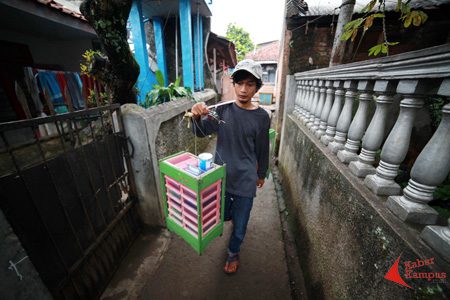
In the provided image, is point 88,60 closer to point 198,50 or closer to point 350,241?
point 198,50

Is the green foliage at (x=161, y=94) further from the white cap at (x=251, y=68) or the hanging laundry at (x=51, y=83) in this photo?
the hanging laundry at (x=51, y=83)

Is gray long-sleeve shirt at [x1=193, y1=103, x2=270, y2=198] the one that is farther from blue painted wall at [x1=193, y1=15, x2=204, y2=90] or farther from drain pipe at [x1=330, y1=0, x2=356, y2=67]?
blue painted wall at [x1=193, y1=15, x2=204, y2=90]

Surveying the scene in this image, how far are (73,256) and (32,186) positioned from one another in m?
0.87

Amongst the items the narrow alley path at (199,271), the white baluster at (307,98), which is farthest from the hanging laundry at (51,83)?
the white baluster at (307,98)

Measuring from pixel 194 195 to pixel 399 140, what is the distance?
157 cm

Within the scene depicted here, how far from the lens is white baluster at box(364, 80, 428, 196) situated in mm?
1010

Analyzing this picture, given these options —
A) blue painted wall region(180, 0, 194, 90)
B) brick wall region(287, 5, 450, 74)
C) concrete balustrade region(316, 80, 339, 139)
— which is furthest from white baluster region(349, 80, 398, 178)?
blue painted wall region(180, 0, 194, 90)

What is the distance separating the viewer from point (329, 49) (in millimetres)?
4629

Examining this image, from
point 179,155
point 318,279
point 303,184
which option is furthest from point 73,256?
point 303,184

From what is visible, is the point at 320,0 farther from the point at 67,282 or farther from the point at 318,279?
the point at 67,282

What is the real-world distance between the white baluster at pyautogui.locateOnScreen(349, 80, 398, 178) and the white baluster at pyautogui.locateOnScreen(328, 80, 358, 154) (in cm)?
37

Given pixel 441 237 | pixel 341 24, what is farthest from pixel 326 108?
pixel 341 24

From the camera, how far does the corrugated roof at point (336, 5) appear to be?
3963 millimetres

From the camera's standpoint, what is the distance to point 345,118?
5.80 ft
